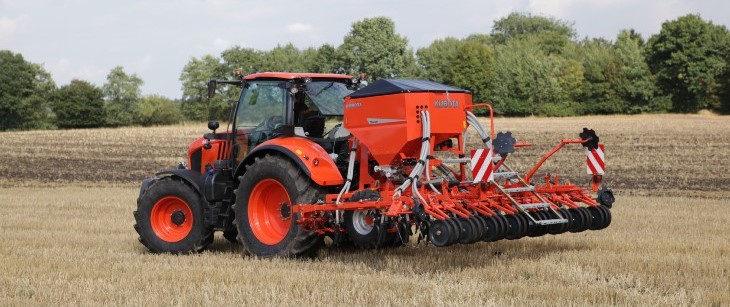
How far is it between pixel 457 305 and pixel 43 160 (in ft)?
90.1

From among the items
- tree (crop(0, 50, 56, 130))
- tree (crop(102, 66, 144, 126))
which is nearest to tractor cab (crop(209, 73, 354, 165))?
tree (crop(0, 50, 56, 130))

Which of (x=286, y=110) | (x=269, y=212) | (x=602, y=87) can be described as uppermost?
(x=602, y=87)

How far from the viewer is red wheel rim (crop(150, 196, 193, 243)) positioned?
10297 millimetres

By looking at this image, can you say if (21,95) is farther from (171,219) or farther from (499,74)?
(171,219)

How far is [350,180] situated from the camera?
8.81 meters

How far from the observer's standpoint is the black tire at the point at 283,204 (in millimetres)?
8938

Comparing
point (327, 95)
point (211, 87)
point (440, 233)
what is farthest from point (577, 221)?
point (211, 87)

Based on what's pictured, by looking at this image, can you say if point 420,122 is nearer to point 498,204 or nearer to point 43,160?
point 498,204

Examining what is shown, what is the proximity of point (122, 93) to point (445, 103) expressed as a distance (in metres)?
80.7

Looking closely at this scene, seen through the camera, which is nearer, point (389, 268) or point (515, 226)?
point (515, 226)

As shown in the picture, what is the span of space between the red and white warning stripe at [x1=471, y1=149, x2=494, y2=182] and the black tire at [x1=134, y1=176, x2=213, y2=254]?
11.0ft

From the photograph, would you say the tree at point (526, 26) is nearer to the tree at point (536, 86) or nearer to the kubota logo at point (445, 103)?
the tree at point (536, 86)

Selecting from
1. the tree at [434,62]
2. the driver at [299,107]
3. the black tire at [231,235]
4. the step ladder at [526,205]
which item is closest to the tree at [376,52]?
the tree at [434,62]

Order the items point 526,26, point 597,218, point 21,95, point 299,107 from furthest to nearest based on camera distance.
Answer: point 526,26
point 21,95
point 299,107
point 597,218
